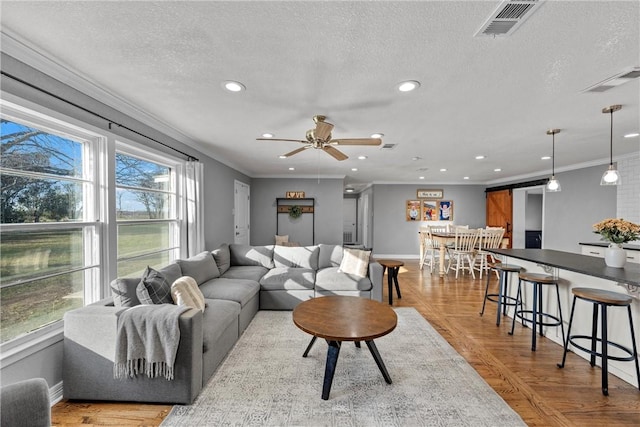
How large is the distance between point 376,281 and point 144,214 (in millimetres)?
3075

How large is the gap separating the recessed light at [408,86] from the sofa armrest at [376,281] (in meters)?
2.40

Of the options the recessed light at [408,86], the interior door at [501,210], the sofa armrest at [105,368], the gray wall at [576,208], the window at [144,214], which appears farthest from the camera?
the interior door at [501,210]

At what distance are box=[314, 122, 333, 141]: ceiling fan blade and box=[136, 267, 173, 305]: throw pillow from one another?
196cm

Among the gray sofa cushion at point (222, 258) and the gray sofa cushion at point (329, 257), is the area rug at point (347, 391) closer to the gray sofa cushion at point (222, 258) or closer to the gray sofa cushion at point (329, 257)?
the gray sofa cushion at point (222, 258)

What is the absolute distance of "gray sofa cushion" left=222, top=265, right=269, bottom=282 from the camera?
3757 mm

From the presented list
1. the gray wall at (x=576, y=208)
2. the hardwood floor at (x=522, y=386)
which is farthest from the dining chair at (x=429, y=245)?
the hardwood floor at (x=522, y=386)

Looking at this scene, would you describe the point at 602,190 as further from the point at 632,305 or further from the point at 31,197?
the point at 31,197

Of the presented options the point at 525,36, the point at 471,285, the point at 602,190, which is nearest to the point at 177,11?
the point at 525,36

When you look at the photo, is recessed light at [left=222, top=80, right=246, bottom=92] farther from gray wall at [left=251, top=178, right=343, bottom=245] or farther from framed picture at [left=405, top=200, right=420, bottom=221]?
framed picture at [left=405, top=200, right=420, bottom=221]

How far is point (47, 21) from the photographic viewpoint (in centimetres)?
142

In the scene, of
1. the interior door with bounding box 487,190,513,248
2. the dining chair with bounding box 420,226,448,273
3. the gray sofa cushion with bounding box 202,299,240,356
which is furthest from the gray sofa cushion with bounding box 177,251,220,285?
the interior door with bounding box 487,190,513,248

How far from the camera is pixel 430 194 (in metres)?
8.30

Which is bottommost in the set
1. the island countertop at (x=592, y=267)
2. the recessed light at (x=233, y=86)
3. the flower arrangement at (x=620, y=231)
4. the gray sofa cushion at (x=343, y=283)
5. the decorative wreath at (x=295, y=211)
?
the gray sofa cushion at (x=343, y=283)

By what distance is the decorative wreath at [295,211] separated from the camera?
7297mm
